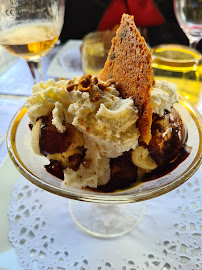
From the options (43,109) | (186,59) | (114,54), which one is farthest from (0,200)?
(186,59)

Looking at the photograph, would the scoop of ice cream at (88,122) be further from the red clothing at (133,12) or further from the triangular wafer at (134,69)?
the red clothing at (133,12)

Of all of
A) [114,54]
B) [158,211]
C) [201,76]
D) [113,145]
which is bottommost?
[158,211]

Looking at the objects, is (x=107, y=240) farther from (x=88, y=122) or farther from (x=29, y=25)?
(x=29, y=25)

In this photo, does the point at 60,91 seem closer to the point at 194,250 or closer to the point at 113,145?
the point at 113,145

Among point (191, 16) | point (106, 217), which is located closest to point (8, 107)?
point (106, 217)

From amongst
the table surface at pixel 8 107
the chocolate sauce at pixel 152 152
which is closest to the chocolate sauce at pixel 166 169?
the chocolate sauce at pixel 152 152

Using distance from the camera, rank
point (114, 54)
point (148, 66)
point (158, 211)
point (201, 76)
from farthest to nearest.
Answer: point (201, 76) → point (158, 211) → point (114, 54) → point (148, 66)

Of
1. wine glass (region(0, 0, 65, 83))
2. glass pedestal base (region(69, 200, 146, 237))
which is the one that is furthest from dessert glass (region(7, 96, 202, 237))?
wine glass (region(0, 0, 65, 83))
